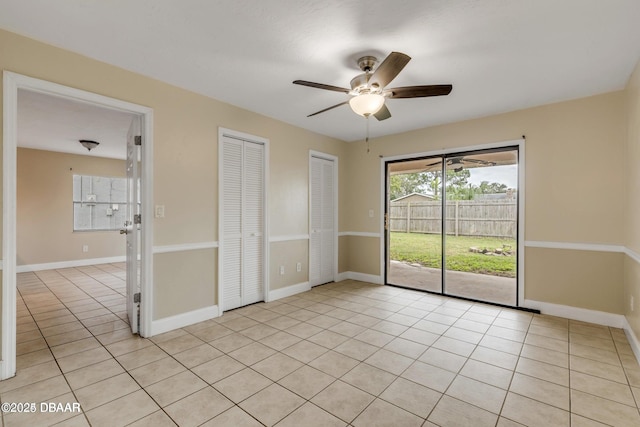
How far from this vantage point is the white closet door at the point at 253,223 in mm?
3895

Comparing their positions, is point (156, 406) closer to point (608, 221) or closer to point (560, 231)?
point (560, 231)

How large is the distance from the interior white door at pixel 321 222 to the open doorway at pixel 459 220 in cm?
98

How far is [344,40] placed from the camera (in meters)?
2.26

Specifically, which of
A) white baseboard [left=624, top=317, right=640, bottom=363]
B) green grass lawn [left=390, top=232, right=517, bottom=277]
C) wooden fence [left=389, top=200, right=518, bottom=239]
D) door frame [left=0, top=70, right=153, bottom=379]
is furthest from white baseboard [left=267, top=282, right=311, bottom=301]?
white baseboard [left=624, top=317, right=640, bottom=363]

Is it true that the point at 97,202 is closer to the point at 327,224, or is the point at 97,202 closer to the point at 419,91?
the point at 327,224

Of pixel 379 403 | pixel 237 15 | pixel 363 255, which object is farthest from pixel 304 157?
pixel 379 403

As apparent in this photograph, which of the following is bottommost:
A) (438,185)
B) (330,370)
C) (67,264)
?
(330,370)

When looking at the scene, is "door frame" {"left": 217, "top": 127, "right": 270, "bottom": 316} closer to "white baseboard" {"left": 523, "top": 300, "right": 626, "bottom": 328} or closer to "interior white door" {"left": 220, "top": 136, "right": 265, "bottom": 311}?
"interior white door" {"left": 220, "top": 136, "right": 265, "bottom": 311}

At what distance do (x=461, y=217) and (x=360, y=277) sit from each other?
2011 millimetres

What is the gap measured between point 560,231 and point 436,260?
179cm

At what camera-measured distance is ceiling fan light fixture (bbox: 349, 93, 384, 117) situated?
2431 mm

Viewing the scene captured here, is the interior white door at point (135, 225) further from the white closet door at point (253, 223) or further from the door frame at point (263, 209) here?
the white closet door at point (253, 223)

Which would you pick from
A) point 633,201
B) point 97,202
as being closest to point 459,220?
point 633,201

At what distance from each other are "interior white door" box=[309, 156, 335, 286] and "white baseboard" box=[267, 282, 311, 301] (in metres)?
0.17
